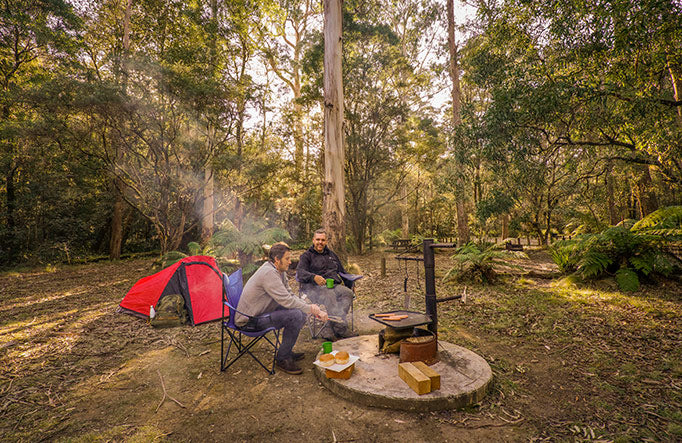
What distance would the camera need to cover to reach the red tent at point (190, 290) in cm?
525

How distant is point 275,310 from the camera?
11.6ft

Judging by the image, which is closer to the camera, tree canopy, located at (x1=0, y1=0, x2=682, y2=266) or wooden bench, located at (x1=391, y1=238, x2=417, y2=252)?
tree canopy, located at (x1=0, y1=0, x2=682, y2=266)

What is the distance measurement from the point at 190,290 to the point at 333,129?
18.8ft

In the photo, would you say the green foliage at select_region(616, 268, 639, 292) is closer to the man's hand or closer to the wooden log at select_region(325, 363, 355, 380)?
the wooden log at select_region(325, 363, 355, 380)

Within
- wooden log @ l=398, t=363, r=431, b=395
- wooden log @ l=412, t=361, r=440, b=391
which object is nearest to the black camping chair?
wooden log @ l=398, t=363, r=431, b=395

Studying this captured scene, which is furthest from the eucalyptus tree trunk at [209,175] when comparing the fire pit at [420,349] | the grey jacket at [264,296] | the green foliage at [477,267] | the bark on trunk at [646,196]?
the bark on trunk at [646,196]

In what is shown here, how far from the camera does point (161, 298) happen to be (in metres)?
5.27

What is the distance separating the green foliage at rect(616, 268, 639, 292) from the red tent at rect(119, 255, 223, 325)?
7373mm

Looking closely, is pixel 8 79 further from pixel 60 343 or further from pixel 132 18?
pixel 60 343

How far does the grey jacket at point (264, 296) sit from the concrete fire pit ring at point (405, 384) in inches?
30.5

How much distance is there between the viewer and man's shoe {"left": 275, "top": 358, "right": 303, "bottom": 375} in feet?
11.0

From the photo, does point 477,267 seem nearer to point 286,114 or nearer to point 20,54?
point 286,114

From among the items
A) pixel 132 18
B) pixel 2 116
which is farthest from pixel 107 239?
pixel 132 18

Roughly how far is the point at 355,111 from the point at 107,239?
13937 mm
